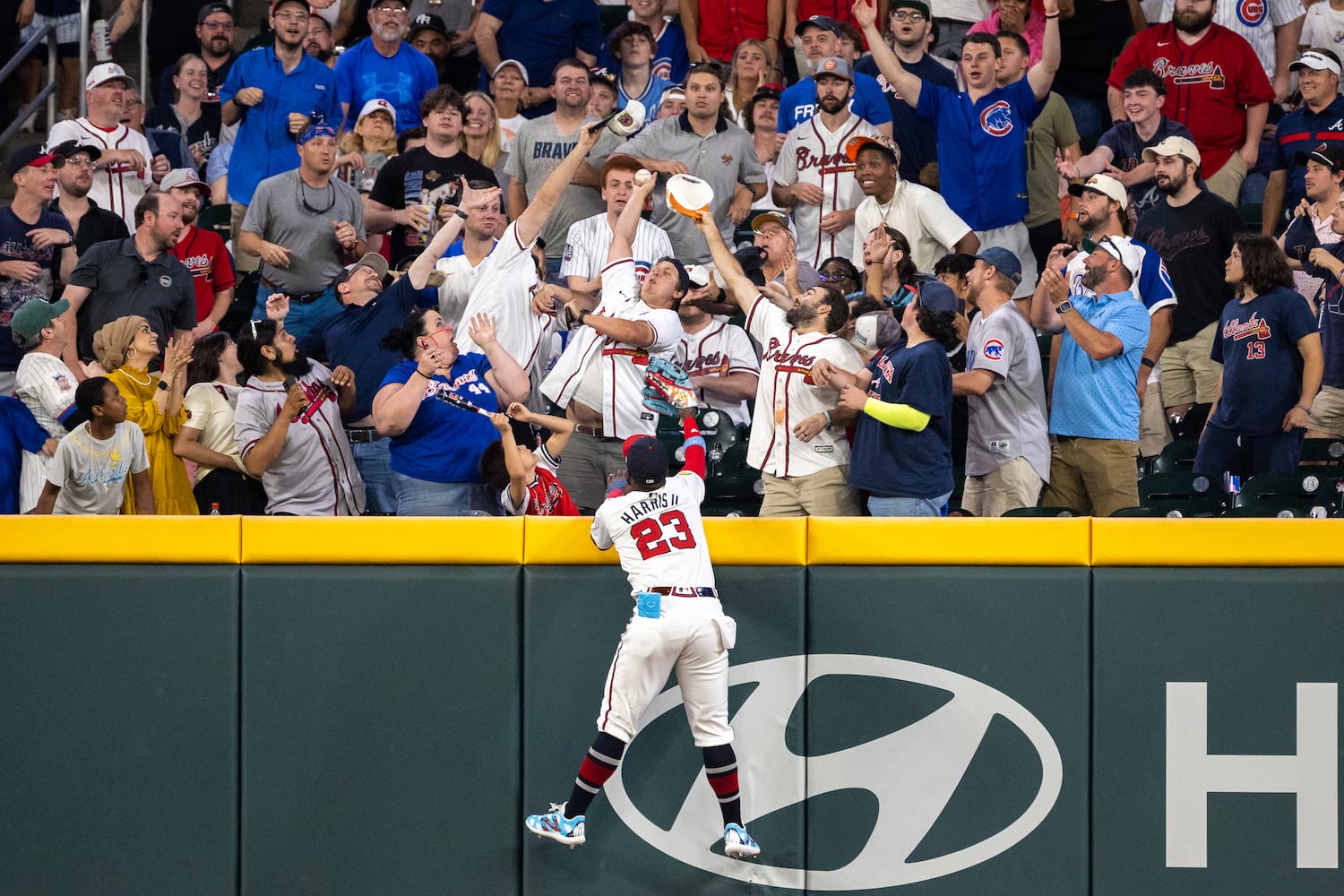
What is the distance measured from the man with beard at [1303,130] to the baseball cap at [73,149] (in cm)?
768

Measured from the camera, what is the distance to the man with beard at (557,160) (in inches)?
397

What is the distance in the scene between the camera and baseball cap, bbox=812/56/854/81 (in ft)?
32.8

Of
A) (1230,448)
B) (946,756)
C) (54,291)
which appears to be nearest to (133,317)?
(54,291)

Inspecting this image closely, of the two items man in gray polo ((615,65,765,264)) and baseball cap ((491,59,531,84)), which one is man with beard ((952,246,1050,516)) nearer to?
man in gray polo ((615,65,765,264))

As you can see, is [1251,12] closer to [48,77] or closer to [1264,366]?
[1264,366]

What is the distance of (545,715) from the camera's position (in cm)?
611

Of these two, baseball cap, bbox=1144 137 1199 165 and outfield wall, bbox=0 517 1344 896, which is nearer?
outfield wall, bbox=0 517 1344 896

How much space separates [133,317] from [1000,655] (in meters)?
5.01

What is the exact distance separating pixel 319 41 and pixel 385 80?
730 millimetres

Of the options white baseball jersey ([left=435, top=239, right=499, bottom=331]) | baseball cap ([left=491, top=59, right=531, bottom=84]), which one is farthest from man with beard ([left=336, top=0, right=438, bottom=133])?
white baseball jersey ([left=435, top=239, right=499, bottom=331])

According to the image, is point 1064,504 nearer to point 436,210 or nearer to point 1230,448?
point 1230,448

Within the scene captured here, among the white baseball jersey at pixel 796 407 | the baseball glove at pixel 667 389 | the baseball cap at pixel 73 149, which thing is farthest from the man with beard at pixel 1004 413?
the baseball cap at pixel 73 149

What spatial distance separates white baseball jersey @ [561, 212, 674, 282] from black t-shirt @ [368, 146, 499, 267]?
1.11 m

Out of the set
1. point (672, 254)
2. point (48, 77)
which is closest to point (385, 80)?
point (48, 77)
